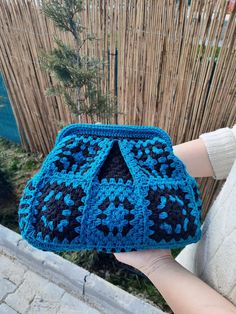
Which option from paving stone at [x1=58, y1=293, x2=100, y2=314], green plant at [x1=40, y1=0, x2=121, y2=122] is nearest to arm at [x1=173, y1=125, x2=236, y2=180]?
green plant at [x1=40, y1=0, x2=121, y2=122]

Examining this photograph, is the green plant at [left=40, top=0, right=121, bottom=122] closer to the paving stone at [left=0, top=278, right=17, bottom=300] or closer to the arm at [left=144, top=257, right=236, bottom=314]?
the arm at [left=144, top=257, right=236, bottom=314]

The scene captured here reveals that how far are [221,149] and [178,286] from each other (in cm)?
41

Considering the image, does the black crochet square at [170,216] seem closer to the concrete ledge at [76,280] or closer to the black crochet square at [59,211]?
the black crochet square at [59,211]

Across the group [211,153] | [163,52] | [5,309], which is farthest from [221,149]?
[5,309]

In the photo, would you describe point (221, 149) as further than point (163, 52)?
No

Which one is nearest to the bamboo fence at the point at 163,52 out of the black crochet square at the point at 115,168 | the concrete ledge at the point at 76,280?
the concrete ledge at the point at 76,280

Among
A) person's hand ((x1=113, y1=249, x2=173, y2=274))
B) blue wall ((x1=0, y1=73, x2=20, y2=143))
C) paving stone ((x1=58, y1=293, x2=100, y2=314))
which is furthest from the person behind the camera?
blue wall ((x1=0, y1=73, x2=20, y2=143))

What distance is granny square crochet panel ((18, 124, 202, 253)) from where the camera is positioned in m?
0.64

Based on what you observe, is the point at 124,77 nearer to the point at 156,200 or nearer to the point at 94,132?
the point at 94,132

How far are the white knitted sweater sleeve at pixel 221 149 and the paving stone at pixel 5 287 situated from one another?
1.69 meters

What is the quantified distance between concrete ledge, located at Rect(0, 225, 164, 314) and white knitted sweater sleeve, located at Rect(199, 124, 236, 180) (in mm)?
1037

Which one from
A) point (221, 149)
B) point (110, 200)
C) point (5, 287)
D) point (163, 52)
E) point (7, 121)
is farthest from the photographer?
point (7, 121)

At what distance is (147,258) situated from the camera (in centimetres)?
71

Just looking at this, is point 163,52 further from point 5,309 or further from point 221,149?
point 5,309
